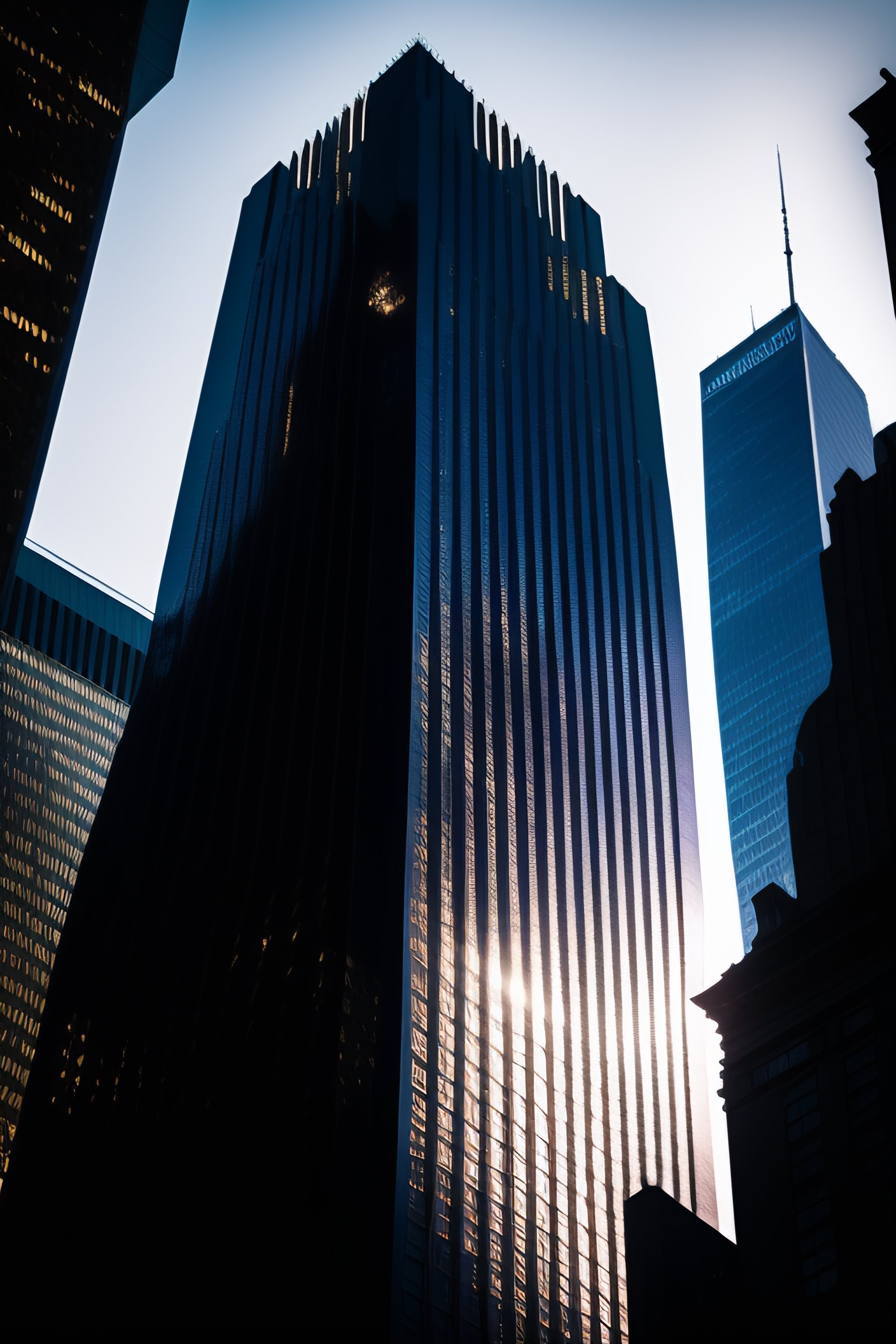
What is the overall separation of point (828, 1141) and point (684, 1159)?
54000 mm

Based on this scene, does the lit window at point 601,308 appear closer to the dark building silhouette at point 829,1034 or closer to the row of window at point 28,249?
the row of window at point 28,249

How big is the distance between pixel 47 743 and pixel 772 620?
9143 cm

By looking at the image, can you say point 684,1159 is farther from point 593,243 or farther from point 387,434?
point 593,243

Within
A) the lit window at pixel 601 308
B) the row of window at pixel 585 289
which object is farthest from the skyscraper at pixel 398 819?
the lit window at pixel 601 308

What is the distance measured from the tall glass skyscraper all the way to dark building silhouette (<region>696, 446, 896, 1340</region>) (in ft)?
358

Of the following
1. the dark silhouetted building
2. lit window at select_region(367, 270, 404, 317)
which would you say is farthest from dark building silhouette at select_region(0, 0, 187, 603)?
the dark silhouetted building

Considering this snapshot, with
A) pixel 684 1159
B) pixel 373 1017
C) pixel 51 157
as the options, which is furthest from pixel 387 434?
pixel 684 1159

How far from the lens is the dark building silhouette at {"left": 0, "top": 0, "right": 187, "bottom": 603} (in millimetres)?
64938

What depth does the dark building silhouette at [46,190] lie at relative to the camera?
6494cm

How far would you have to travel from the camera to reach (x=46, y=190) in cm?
7169

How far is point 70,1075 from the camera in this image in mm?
91562

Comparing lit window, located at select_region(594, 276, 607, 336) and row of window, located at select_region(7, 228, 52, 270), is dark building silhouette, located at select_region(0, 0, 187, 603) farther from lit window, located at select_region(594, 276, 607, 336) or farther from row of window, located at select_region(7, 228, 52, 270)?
lit window, located at select_region(594, 276, 607, 336)

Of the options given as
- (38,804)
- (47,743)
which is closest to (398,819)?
(38,804)

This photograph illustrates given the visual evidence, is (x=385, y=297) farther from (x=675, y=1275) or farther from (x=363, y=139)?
(x=675, y=1275)
